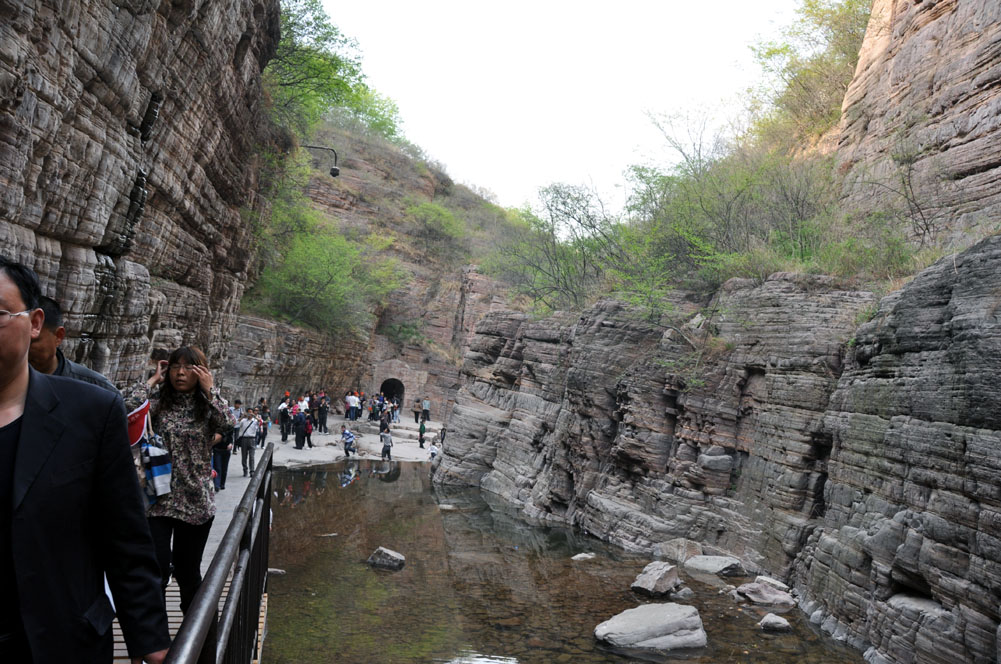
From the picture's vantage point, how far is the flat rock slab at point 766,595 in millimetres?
10492

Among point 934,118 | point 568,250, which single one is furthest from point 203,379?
point 568,250

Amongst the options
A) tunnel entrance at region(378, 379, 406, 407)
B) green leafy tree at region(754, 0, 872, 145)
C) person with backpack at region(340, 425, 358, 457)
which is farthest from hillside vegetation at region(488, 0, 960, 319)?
tunnel entrance at region(378, 379, 406, 407)

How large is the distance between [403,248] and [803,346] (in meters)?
43.8

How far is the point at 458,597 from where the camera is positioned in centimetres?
1110

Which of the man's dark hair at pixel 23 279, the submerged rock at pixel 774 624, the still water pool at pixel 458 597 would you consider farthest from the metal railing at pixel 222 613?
the submerged rock at pixel 774 624

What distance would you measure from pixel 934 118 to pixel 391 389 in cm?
3646

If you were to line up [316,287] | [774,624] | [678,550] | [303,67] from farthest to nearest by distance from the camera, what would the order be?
[316,287] → [303,67] → [678,550] → [774,624]

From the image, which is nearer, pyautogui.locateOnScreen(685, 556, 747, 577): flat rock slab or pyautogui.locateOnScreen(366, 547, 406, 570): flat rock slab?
pyautogui.locateOnScreen(685, 556, 747, 577): flat rock slab

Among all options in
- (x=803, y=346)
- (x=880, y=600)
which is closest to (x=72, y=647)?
(x=880, y=600)

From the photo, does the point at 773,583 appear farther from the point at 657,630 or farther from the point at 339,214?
the point at 339,214

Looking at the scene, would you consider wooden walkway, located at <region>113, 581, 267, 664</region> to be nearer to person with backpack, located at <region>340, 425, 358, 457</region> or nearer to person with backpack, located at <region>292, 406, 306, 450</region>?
person with backpack, located at <region>292, 406, 306, 450</region>

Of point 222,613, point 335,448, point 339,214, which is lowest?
point 335,448

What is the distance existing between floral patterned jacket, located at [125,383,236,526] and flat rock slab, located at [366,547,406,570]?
9100mm

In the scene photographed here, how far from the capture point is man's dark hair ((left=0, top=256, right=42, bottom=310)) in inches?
75.0
